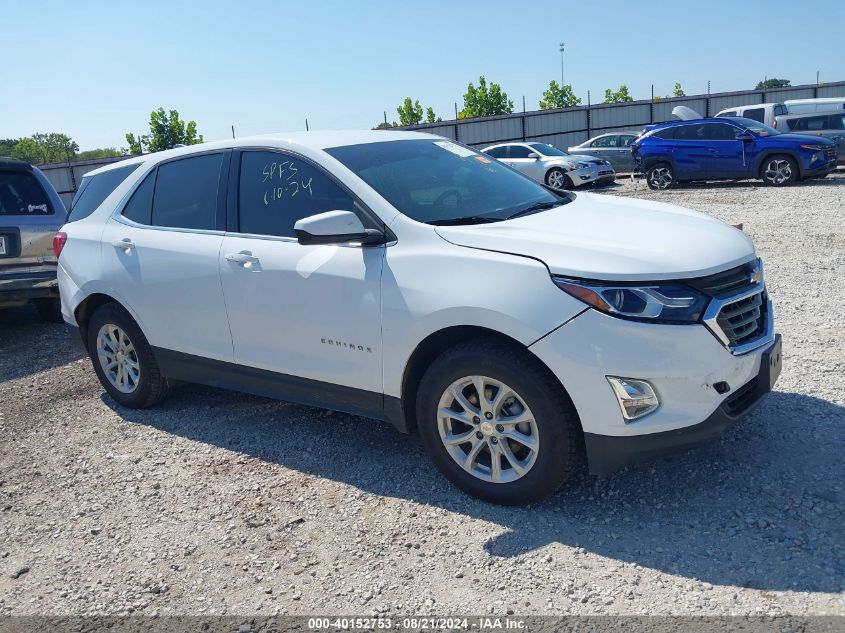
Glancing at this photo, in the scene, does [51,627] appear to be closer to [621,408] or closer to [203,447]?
[203,447]

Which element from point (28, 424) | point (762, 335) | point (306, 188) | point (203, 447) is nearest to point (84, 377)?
point (28, 424)

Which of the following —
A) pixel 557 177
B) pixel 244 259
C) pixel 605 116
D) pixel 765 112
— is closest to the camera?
pixel 244 259

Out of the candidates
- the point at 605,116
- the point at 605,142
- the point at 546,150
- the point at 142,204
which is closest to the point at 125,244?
the point at 142,204

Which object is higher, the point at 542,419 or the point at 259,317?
the point at 259,317

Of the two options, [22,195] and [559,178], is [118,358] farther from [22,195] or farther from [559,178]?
[559,178]

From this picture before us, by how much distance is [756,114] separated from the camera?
765 inches

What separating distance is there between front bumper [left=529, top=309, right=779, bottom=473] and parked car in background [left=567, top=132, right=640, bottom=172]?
1997 cm

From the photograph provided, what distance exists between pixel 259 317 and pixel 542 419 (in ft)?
5.88

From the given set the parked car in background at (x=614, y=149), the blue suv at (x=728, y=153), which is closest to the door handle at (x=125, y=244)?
the blue suv at (x=728, y=153)

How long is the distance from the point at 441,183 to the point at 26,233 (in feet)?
17.5

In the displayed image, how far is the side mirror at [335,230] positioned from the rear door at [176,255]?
97cm

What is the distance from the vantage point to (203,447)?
4715mm

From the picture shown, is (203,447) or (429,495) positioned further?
(203,447)

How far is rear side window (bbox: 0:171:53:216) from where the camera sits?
7.75 metres
